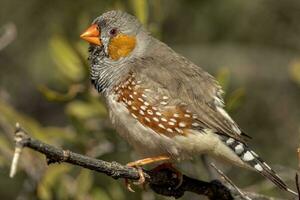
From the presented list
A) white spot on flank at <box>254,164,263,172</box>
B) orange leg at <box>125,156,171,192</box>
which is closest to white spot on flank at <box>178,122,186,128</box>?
orange leg at <box>125,156,171,192</box>

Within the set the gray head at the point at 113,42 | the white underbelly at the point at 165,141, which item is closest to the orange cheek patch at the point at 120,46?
the gray head at the point at 113,42

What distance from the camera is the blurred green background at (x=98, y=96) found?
6.67m

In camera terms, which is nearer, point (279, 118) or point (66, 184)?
point (66, 184)

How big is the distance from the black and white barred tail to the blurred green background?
0.82 m

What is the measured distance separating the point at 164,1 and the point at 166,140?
2825mm

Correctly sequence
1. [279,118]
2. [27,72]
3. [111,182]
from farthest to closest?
[27,72] < [279,118] < [111,182]

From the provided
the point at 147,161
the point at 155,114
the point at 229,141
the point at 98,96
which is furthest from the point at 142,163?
the point at 98,96

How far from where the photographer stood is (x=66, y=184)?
6781mm

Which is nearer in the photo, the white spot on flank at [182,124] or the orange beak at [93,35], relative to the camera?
the white spot on flank at [182,124]

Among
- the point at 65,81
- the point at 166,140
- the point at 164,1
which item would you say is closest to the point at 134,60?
the point at 166,140

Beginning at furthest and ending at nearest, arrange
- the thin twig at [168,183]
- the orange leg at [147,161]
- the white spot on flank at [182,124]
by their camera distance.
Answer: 1. the white spot on flank at [182,124]
2. the orange leg at [147,161]
3. the thin twig at [168,183]

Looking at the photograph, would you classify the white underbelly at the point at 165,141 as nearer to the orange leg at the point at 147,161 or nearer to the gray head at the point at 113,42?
the orange leg at the point at 147,161

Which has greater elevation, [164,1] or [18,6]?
[164,1]

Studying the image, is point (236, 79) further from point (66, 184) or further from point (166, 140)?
point (166, 140)
